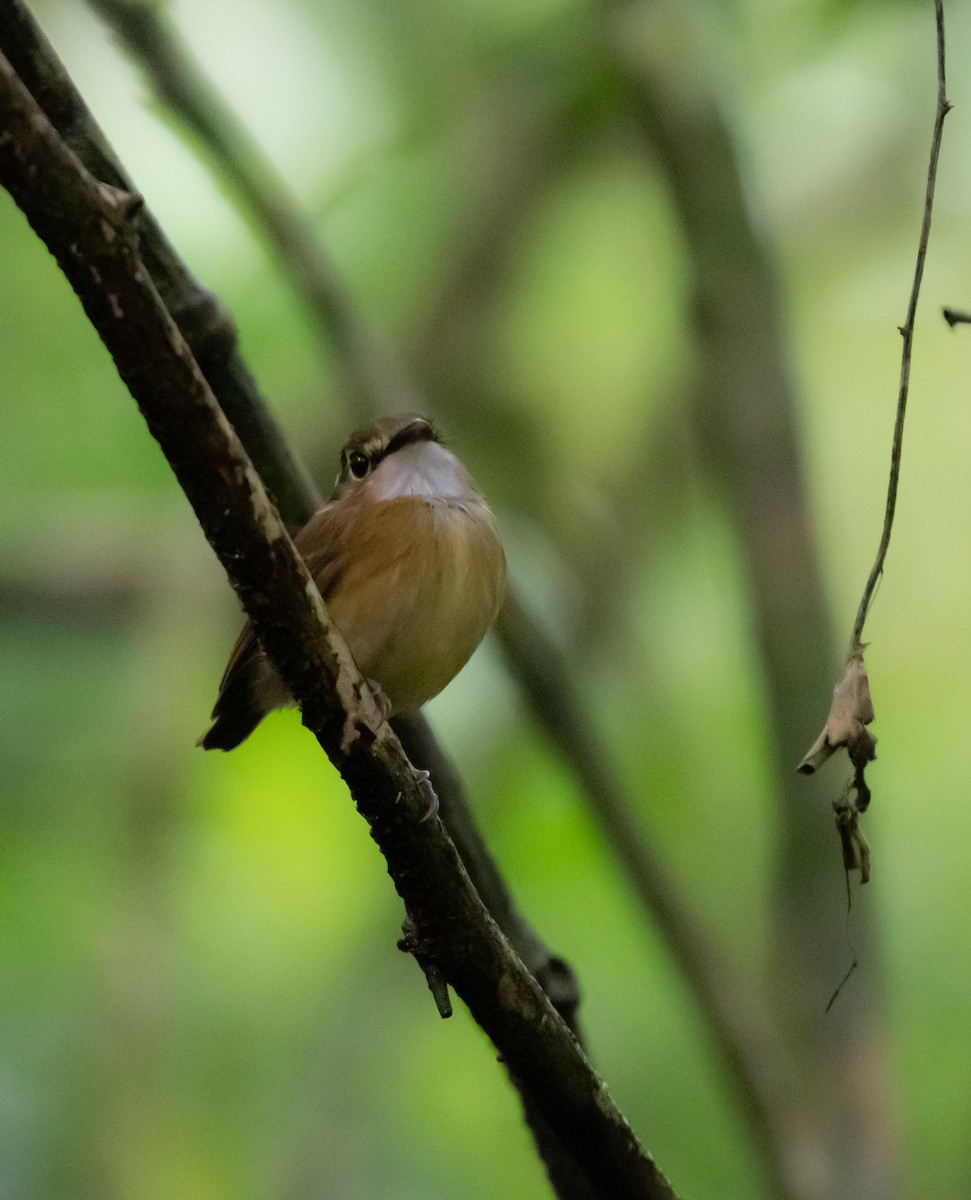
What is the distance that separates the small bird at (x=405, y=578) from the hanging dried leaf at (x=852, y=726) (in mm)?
1604

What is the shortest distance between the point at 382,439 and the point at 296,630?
2.21m

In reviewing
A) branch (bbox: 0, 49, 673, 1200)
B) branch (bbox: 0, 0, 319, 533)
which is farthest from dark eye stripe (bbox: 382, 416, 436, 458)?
branch (bbox: 0, 49, 673, 1200)

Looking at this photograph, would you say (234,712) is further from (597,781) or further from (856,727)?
(856,727)

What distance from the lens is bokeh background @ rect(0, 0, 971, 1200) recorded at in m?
6.05

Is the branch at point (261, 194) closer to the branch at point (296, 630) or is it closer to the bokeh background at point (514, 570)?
the bokeh background at point (514, 570)

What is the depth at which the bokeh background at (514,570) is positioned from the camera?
605cm

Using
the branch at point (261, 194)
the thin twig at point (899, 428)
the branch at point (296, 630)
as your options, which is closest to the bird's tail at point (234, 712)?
the branch at point (261, 194)

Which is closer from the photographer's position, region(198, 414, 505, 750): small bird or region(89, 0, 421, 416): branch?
region(89, 0, 421, 416): branch

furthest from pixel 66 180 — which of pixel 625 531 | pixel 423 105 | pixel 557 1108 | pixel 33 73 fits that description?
pixel 423 105

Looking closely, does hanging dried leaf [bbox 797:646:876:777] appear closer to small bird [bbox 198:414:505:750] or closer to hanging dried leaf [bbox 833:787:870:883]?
hanging dried leaf [bbox 833:787:870:883]

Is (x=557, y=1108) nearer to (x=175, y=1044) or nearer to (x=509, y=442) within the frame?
(x=175, y=1044)

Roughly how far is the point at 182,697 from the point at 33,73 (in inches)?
168

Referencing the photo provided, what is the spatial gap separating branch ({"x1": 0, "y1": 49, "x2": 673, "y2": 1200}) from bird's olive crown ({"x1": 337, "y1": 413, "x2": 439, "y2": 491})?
→ 1998 mm

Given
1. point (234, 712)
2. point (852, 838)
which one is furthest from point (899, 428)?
point (234, 712)
